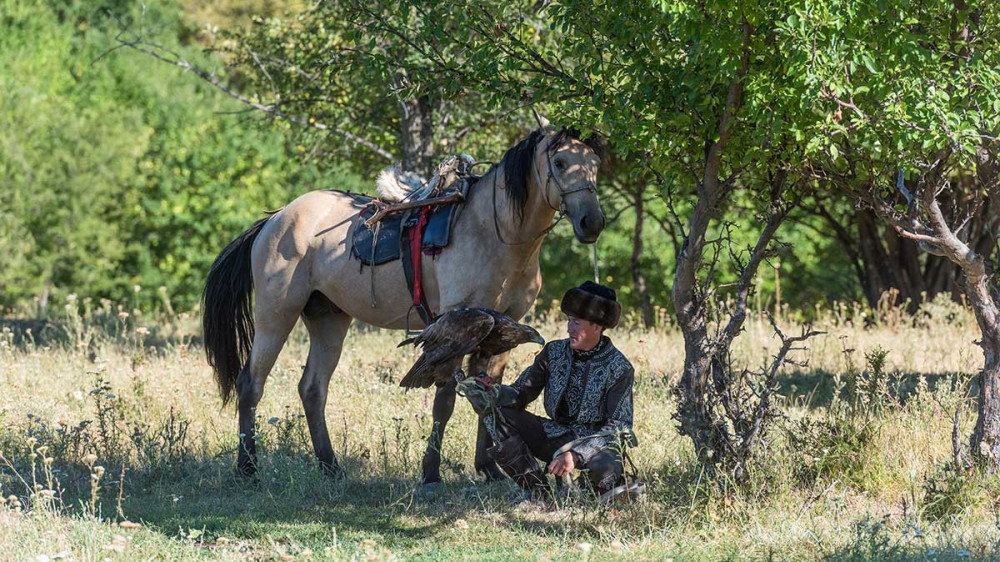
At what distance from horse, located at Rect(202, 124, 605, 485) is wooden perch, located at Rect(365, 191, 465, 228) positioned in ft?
0.31

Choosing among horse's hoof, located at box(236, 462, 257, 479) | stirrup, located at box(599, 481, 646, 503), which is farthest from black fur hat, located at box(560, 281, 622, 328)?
horse's hoof, located at box(236, 462, 257, 479)

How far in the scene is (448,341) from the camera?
18.2 ft

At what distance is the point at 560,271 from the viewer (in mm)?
20188

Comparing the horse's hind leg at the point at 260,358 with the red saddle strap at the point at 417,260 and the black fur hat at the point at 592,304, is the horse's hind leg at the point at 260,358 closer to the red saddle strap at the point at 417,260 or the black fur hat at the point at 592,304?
the red saddle strap at the point at 417,260

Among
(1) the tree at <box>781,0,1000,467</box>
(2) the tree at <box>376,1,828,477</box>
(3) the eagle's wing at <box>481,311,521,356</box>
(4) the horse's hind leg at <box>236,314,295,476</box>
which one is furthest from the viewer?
(4) the horse's hind leg at <box>236,314,295,476</box>


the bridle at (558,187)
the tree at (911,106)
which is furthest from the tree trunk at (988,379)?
the bridle at (558,187)

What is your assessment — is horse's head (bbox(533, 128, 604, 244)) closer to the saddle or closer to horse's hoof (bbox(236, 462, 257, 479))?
the saddle

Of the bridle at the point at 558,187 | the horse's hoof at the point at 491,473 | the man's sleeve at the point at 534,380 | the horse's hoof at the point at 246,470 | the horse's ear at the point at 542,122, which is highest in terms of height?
the horse's ear at the point at 542,122

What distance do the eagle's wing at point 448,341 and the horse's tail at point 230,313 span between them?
2673 mm

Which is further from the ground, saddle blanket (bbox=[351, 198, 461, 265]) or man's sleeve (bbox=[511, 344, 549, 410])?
saddle blanket (bbox=[351, 198, 461, 265])

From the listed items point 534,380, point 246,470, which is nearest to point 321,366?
point 246,470

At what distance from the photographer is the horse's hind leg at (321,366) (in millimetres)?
7355

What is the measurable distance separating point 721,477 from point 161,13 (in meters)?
27.6

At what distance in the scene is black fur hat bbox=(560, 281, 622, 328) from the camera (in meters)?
5.64
